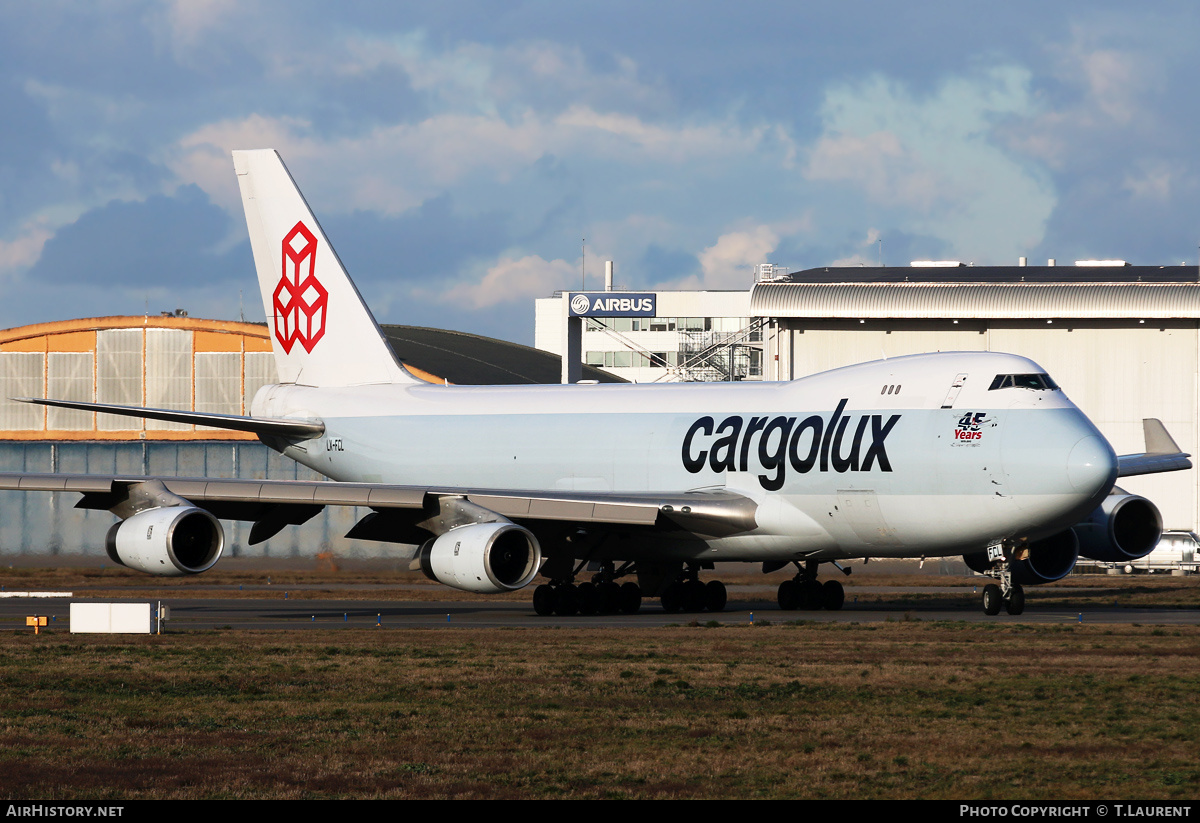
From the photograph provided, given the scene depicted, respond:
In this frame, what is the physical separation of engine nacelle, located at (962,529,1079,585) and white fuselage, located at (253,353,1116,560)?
328cm

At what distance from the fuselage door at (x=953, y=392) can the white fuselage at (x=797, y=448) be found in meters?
0.04

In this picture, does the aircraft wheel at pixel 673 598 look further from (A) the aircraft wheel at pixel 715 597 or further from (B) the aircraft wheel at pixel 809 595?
(B) the aircraft wheel at pixel 809 595

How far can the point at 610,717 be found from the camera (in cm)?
1491

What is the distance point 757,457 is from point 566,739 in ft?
53.5

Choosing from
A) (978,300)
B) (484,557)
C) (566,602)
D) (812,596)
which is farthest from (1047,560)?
(978,300)

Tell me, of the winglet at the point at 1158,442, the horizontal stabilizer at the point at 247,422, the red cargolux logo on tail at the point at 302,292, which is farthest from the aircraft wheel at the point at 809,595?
the red cargolux logo on tail at the point at 302,292

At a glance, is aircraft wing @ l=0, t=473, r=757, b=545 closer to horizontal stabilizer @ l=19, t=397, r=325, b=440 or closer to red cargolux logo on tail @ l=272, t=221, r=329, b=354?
horizontal stabilizer @ l=19, t=397, r=325, b=440

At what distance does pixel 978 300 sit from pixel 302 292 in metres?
27.0

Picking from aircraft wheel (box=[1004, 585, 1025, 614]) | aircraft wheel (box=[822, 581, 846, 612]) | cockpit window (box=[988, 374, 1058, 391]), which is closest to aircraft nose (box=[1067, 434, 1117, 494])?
cockpit window (box=[988, 374, 1058, 391])

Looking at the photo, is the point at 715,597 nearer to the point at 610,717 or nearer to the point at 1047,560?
the point at 1047,560

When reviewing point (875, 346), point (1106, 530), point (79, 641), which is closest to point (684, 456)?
point (1106, 530)

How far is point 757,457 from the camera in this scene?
96.1 feet

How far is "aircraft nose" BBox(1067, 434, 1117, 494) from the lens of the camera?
2475 centimetres
